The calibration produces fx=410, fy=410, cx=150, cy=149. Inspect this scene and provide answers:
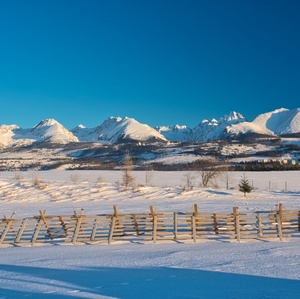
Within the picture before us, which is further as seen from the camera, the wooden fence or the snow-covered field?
the wooden fence

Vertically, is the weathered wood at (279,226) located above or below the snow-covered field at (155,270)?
above

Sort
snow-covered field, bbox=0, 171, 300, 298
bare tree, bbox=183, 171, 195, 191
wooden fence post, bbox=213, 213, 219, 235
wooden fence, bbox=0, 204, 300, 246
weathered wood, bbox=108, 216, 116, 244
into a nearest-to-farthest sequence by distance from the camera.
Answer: snow-covered field, bbox=0, 171, 300, 298 → weathered wood, bbox=108, 216, 116, 244 → wooden fence, bbox=0, 204, 300, 246 → wooden fence post, bbox=213, 213, 219, 235 → bare tree, bbox=183, 171, 195, 191

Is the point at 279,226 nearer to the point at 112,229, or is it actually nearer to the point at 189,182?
the point at 112,229

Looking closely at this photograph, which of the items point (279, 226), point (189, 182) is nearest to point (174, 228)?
point (279, 226)

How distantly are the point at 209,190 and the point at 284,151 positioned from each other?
111550 mm

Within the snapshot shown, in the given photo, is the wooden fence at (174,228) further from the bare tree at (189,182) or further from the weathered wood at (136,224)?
the bare tree at (189,182)

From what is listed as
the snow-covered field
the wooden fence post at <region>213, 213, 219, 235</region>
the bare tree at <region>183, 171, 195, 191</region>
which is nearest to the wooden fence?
the wooden fence post at <region>213, 213, 219, 235</region>

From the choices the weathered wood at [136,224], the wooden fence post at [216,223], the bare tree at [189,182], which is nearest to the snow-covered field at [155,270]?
the wooden fence post at [216,223]

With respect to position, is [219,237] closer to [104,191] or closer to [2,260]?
[2,260]

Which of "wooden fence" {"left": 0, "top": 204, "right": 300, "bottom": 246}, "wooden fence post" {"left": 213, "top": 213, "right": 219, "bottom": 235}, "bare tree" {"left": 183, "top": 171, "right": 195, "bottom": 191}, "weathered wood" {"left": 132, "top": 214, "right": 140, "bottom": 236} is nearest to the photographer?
"wooden fence" {"left": 0, "top": 204, "right": 300, "bottom": 246}

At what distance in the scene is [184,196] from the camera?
117ft

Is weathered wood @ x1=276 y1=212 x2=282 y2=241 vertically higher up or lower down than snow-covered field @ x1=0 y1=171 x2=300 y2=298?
higher up

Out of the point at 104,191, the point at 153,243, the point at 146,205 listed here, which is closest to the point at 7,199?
the point at 104,191

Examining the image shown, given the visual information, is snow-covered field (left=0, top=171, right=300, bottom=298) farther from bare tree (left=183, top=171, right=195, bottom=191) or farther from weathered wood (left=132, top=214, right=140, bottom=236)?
bare tree (left=183, top=171, right=195, bottom=191)
